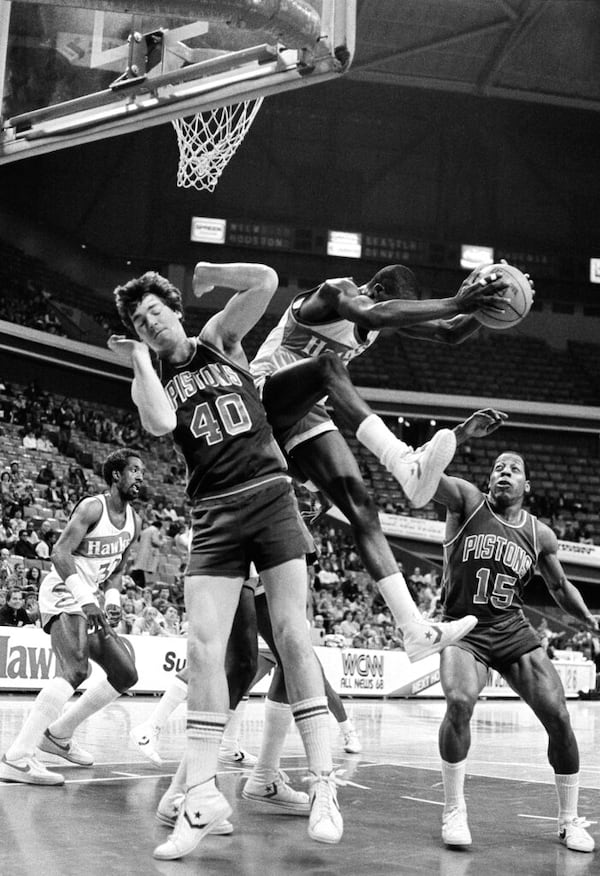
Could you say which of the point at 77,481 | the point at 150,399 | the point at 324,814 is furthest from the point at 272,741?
the point at 77,481

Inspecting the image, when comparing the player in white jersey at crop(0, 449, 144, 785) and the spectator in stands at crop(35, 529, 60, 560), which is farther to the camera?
the spectator in stands at crop(35, 529, 60, 560)

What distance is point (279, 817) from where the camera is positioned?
237 inches

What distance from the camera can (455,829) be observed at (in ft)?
17.5

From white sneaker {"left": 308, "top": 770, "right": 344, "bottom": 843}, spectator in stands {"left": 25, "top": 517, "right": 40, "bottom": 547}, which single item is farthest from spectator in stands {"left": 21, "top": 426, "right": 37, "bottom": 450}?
white sneaker {"left": 308, "top": 770, "right": 344, "bottom": 843}

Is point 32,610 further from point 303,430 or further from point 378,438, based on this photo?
point 378,438

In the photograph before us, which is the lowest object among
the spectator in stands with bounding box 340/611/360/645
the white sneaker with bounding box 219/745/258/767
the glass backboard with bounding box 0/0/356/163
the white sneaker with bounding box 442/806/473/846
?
the spectator in stands with bounding box 340/611/360/645

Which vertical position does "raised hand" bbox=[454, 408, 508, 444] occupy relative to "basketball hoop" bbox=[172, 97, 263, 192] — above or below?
below

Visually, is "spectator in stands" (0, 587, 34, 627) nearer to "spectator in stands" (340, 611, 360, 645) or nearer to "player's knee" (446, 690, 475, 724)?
"spectator in stands" (340, 611, 360, 645)

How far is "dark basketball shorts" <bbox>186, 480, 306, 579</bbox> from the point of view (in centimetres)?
509

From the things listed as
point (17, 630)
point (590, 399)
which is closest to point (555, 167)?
point (590, 399)

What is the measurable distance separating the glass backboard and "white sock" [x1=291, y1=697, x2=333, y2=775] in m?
4.84

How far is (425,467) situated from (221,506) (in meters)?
1.05

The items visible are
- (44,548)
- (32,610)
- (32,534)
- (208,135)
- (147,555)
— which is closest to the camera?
(208,135)

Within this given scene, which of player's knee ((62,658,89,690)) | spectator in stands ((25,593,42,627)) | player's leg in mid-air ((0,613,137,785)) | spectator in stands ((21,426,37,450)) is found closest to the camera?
player's leg in mid-air ((0,613,137,785))
